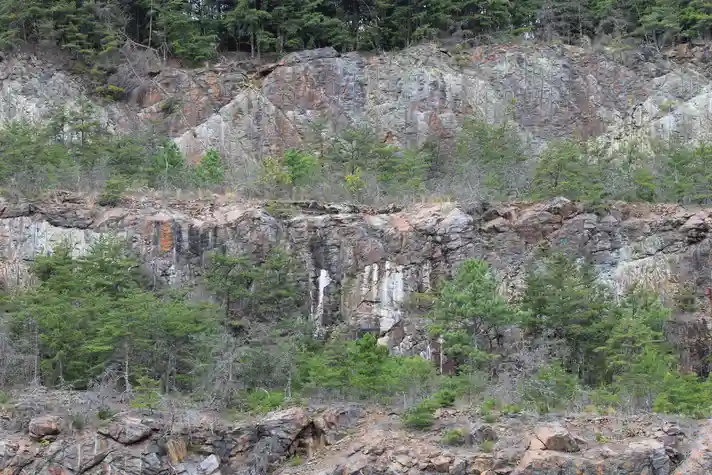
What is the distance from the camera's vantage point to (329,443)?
30781 mm

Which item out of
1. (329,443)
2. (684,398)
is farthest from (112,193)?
(684,398)

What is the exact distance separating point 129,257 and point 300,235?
5961 millimetres

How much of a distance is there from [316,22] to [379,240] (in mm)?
16590

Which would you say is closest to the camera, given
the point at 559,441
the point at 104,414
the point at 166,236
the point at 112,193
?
the point at 559,441

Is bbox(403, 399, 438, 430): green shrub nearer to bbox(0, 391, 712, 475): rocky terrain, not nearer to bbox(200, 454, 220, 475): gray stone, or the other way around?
bbox(0, 391, 712, 475): rocky terrain

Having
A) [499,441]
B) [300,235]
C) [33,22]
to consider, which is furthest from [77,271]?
[33,22]

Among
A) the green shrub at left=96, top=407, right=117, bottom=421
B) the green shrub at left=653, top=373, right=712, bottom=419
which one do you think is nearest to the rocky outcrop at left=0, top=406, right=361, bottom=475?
the green shrub at left=96, top=407, right=117, bottom=421

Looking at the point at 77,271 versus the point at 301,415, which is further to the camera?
the point at 77,271

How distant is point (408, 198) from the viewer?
42750mm

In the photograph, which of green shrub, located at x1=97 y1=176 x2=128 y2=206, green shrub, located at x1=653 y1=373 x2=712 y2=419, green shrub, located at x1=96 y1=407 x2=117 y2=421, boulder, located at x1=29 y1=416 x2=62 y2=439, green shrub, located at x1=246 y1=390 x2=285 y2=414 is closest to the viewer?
boulder, located at x1=29 y1=416 x2=62 y2=439

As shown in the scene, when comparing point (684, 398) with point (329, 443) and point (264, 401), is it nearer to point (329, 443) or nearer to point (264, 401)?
point (329, 443)

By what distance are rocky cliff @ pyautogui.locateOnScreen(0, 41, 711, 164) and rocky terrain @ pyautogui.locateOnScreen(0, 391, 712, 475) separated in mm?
21141

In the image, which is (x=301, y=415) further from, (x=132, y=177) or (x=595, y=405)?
(x=132, y=177)

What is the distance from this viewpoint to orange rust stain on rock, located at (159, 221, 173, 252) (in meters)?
40.2
